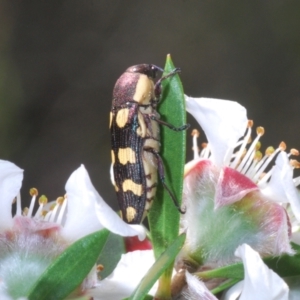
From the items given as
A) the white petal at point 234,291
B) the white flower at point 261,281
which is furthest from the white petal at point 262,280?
the white petal at point 234,291

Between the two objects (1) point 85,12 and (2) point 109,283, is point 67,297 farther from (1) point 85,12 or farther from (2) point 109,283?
(1) point 85,12

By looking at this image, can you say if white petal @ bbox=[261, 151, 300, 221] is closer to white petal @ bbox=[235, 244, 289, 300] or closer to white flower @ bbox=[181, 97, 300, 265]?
white flower @ bbox=[181, 97, 300, 265]

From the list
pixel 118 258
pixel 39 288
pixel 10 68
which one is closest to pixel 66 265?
pixel 39 288

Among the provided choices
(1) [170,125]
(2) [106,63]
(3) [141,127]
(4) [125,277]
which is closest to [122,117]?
(3) [141,127]

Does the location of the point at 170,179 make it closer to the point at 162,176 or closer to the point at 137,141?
the point at 162,176

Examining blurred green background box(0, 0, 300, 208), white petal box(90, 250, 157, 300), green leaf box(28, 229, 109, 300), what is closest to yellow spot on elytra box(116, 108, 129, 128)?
white petal box(90, 250, 157, 300)
